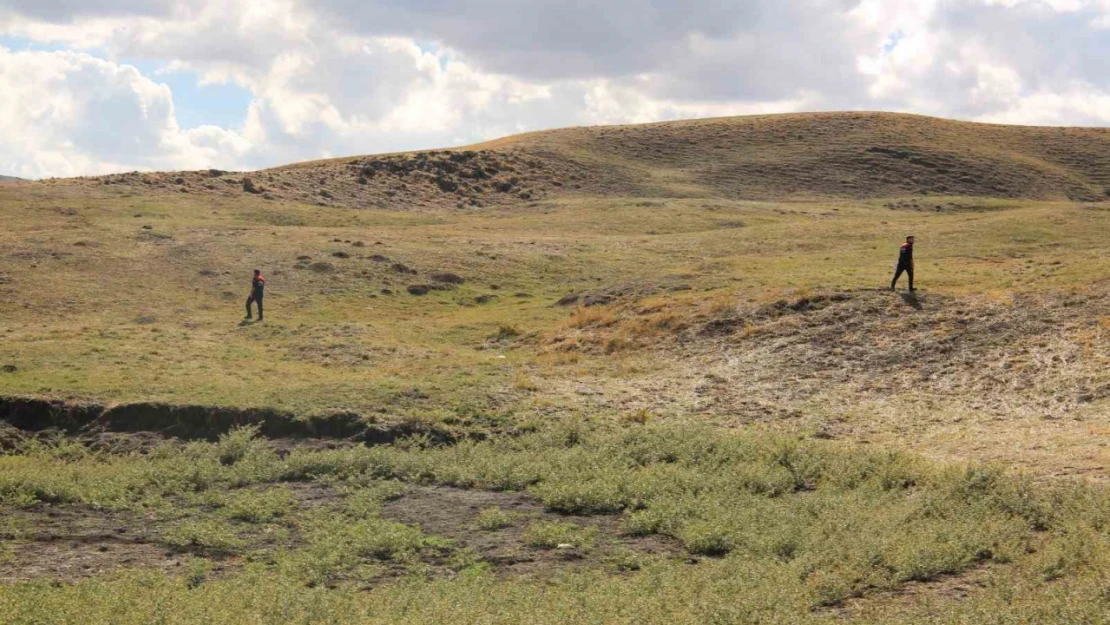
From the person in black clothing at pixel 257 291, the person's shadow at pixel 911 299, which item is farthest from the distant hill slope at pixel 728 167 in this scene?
the person's shadow at pixel 911 299

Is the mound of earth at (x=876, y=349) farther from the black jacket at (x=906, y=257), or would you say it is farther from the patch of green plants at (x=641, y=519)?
the patch of green plants at (x=641, y=519)

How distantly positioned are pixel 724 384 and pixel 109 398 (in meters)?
13.3

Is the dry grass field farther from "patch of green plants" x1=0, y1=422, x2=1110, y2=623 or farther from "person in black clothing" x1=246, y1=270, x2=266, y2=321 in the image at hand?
"person in black clothing" x1=246, y1=270, x2=266, y2=321

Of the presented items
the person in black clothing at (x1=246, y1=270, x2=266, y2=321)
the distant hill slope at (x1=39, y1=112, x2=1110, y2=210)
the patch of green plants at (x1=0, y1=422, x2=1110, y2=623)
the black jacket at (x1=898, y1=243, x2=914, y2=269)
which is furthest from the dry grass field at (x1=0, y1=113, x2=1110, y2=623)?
the distant hill slope at (x1=39, y1=112, x2=1110, y2=210)

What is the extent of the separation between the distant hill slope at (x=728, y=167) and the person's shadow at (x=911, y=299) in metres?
44.3

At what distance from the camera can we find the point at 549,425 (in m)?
21.7

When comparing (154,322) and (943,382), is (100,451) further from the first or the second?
(943,382)

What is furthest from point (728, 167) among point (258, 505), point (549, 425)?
point (258, 505)

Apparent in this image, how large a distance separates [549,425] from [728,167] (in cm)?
7373

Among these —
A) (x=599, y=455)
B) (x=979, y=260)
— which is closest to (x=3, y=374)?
(x=599, y=455)

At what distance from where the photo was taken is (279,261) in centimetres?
4378

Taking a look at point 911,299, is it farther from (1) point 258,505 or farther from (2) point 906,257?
(1) point 258,505

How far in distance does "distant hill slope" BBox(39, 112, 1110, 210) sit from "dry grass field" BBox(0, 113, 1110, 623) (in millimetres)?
21037

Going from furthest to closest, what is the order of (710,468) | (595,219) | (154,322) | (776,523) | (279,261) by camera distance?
1. (595,219)
2. (279,261)
3. (154,322)
4. (710,468)
5. (776,523)
